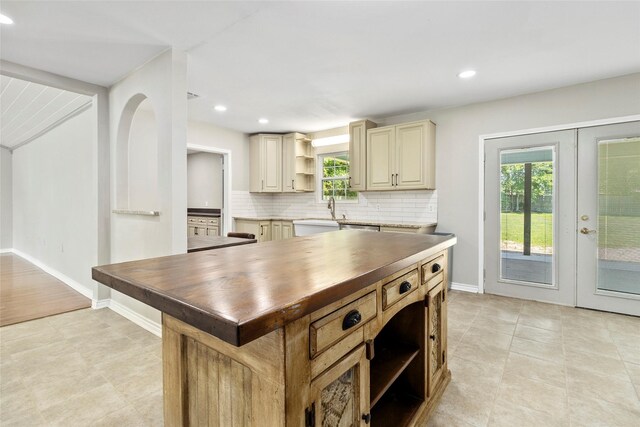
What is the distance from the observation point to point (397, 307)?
1.33m

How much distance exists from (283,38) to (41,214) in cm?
578

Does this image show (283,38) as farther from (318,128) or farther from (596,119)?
(596,119)

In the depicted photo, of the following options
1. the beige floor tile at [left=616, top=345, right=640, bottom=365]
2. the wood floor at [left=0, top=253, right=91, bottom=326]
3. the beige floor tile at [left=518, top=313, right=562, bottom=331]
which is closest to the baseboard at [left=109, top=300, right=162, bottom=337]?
the wood floor at [left=0, top=253, right=91, bottom=326]

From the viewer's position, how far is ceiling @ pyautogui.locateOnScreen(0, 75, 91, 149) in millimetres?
3525

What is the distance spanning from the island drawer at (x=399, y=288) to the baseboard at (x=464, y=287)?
120 inches

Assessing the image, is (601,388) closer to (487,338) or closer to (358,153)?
(487,338)

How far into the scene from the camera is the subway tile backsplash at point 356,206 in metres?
4.52

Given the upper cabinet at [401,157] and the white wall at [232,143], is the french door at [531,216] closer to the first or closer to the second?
the upper cabinet at [401,157]

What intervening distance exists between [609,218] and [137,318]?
16.3ft

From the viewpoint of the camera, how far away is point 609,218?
327 cm

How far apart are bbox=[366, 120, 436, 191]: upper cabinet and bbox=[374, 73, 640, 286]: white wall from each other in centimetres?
21

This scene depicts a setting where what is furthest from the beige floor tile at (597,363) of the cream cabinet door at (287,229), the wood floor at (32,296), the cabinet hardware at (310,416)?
the wood floor at (32,296)

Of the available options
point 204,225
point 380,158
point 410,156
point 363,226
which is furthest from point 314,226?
point 204,225

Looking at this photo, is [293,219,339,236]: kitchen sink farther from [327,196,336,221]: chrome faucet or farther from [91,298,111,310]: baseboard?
[91,298,111,310]: baseboard
